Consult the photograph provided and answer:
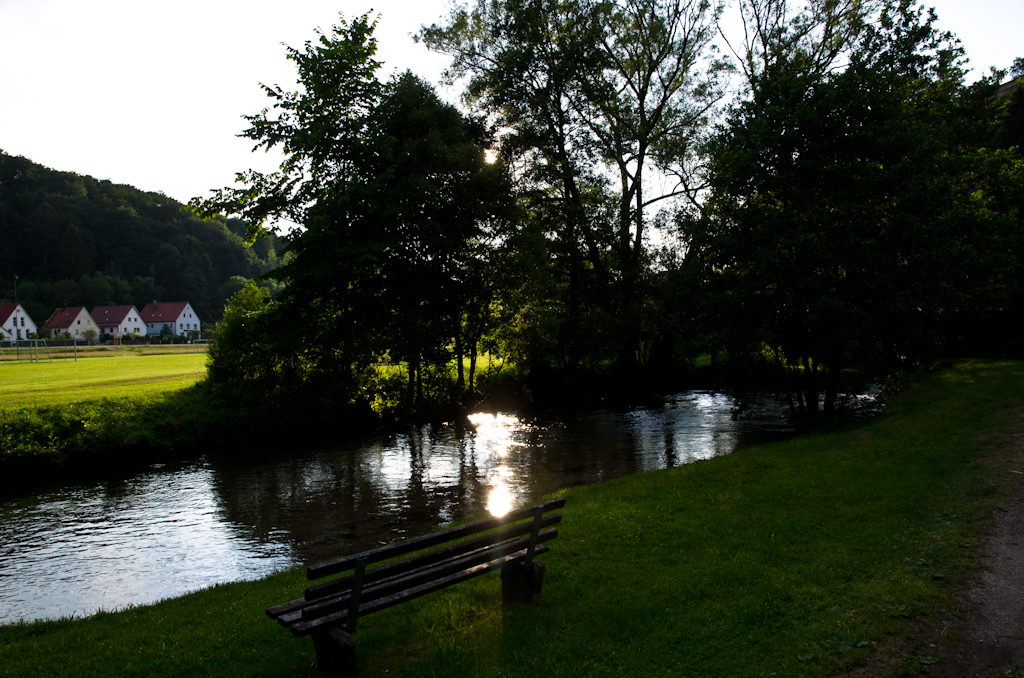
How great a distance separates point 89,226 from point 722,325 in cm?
11366

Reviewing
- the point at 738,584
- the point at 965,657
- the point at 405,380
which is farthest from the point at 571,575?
the point at 405,380

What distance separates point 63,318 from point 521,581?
4235 inches

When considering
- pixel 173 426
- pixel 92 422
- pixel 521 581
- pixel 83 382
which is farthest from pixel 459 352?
pixel 521 581

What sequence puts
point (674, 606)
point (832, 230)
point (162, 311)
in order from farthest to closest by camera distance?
1. point (162, 311)
2. point (832, 230)
3. point (674, 606)

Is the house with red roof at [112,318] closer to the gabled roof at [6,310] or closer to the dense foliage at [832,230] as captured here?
the gabled roof at [6,310]

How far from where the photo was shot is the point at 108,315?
99250mm

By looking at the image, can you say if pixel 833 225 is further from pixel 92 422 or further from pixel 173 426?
pixel 92 422

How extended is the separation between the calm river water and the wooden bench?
17.8 feet

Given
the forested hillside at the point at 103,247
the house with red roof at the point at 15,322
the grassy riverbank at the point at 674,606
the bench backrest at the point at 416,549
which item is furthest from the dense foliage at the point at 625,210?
the house with red roof at the point at 15,322

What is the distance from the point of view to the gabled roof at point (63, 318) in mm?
88688

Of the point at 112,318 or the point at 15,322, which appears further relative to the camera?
the point at 112,318

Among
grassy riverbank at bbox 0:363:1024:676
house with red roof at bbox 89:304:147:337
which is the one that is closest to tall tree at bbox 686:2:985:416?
grassy riverbank at bbox 0:363:1024:676

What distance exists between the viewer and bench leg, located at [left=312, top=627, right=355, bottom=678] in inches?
200

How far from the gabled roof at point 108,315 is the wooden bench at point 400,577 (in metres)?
114
